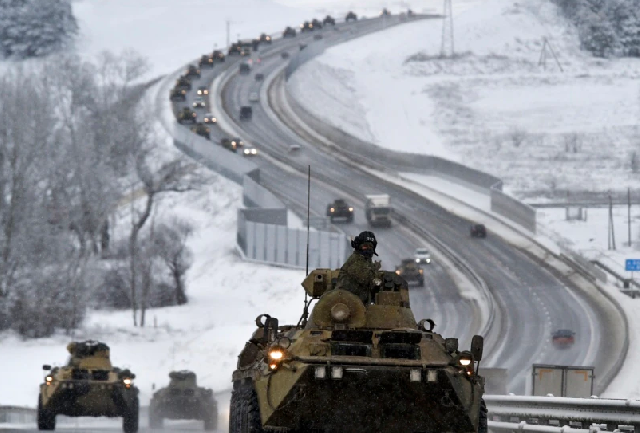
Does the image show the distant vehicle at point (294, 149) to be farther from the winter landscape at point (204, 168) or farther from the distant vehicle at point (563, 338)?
the distant vehicle at point (563, 338)

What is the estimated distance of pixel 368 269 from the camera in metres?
17.2

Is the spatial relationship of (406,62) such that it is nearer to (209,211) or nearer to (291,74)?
(291,74)

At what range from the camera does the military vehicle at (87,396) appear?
86.1ft

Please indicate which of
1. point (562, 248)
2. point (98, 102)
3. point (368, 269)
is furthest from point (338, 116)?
point (368, 269)

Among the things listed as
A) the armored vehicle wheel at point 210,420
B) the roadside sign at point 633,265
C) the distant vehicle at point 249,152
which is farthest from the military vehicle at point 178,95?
the armored vehicle wheel at point 210,420

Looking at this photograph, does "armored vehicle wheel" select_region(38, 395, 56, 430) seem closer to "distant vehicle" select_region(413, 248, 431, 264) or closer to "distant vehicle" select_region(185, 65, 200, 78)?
"distant vehicle" select_region(413, 248, 431, 264)

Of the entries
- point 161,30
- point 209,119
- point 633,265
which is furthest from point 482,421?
point 161,30

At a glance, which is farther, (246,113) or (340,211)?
(246,113)

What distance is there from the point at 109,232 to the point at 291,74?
52622 millimetres

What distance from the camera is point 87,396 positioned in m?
26.2

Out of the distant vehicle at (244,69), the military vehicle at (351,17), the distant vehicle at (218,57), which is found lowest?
the distant vehicle at (244,69)

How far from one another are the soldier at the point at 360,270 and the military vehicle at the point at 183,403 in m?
13.6

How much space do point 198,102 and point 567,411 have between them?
10029cm

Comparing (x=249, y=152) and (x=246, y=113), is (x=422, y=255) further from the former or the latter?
(x=246, y=113)
